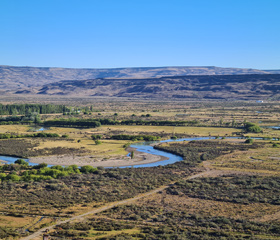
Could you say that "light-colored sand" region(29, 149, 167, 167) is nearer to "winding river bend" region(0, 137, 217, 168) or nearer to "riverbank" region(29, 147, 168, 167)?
"riverbank" region(29, 147, 168, 167)

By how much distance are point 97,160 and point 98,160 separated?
0.20 metres

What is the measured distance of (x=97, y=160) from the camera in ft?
233

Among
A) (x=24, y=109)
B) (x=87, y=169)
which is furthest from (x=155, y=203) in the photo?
(x=24, y=109)

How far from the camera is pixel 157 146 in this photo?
286ft

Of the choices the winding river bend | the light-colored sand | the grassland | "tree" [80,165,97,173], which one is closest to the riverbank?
the light-colored sand

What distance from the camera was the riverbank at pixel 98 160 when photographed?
6812 cm

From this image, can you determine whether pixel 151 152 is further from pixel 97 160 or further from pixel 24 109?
pixel 24 109

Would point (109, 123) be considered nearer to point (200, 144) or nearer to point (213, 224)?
point (200, 144)

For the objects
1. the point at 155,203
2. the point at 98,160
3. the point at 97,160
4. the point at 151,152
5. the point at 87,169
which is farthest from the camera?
the point at 151,152

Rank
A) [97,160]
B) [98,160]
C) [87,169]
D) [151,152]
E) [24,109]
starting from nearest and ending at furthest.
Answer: [87,169] → [97,160] → [98,160] → [151,152] → [24,109]

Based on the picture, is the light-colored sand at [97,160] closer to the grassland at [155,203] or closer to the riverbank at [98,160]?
the riverbank at [98,160]

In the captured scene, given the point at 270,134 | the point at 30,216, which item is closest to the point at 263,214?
the point at 30,216

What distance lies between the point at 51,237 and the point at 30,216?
22.6 feet

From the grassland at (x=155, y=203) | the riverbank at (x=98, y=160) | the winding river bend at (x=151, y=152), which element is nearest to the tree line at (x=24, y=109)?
the winding river bend at (x=151, y=152)
